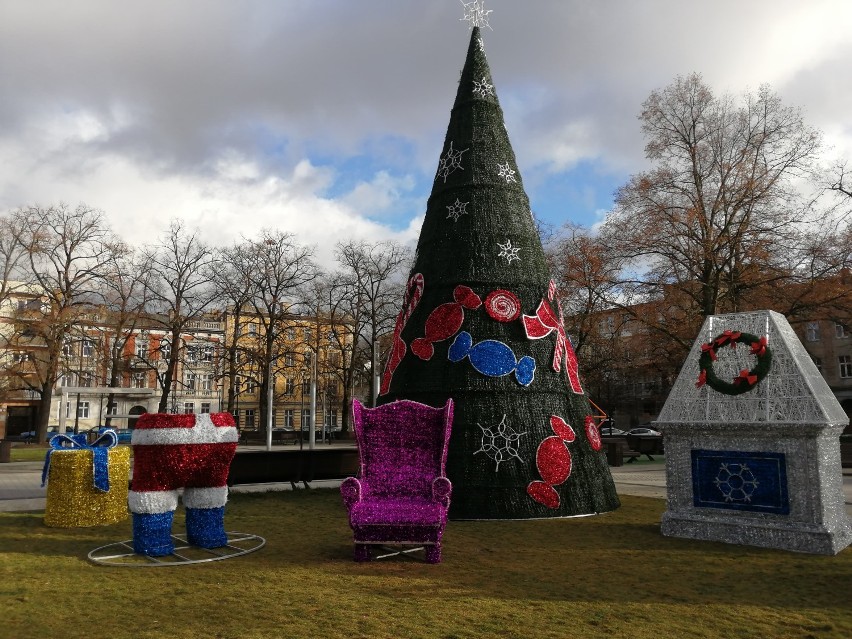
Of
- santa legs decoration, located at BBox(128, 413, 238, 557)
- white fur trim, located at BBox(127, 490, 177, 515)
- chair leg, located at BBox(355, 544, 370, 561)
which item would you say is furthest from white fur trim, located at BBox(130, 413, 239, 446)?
chair leg, located at BBox(355, 544, 370, 561)

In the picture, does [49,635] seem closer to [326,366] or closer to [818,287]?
[818,287]

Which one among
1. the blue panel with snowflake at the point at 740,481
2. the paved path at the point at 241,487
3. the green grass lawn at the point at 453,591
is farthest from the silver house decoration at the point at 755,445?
the paved path at the point at 241,487

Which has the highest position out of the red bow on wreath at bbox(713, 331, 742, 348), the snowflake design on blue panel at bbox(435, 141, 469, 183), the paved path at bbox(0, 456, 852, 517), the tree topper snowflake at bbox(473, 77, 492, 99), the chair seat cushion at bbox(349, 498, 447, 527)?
the tree topper snowflake at bbox(473, 77, 492, 99)

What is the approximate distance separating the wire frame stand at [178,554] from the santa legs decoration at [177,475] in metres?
0.09

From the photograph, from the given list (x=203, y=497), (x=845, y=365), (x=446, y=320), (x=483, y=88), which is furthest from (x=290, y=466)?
(x=845, y=365)

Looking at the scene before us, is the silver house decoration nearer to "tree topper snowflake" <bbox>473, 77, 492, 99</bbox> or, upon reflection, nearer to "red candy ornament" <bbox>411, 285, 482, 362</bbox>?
"red candy ornament" <bbox>411, 285, 482, 362</bbox>

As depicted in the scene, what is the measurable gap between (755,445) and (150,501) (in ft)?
20.8

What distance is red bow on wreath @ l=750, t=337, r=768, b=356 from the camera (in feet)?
23.3

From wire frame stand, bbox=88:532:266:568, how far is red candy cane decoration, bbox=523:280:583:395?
14.7 ft

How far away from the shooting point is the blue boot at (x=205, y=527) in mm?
6344

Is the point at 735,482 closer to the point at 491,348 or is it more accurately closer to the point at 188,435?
the point at 491,348

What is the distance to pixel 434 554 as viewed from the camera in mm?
5973

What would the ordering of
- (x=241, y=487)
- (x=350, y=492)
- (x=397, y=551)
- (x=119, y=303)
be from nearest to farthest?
1. (x=350, y=492)
2. (x=397, y=551)
3. (x=241, y=487)
4. (x=119, y=303)

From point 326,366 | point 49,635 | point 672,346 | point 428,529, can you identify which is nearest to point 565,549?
point 428,529
